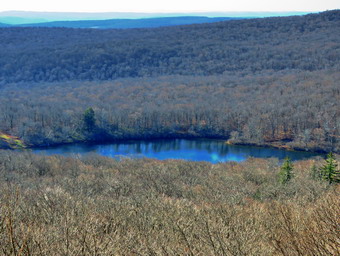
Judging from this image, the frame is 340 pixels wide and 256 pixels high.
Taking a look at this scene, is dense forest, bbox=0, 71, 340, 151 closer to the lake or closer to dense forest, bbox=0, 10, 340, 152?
dense forest, bbox=0, 10, 340, 152

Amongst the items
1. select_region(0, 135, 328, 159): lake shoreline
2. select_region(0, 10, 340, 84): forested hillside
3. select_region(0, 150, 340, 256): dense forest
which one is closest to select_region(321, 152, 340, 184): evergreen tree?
select_region(0, 150, 340, 256): dense forest

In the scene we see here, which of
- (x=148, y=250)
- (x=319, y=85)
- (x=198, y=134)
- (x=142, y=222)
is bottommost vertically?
(x=198, y=134)

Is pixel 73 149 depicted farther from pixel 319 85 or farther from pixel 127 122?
pixel 319 85

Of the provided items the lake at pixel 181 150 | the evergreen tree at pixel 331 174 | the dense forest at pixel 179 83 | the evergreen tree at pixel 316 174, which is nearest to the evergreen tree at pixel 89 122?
the dense forest at pixel 179 83

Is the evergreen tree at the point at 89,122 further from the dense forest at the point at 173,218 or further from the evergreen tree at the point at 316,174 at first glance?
the evergreen tree at the point at 316,174

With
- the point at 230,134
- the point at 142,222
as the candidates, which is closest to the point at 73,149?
the point at 230,134

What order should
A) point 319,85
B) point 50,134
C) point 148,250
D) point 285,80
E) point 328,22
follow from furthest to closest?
1. point 328,22
2. point 285,80
3. point 319,85
4. point 50,134
5. point 148,250

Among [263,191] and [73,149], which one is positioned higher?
[263,191]
